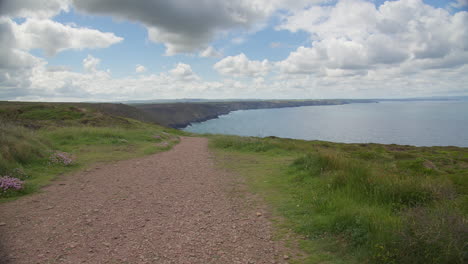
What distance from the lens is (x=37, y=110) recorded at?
4731 cm

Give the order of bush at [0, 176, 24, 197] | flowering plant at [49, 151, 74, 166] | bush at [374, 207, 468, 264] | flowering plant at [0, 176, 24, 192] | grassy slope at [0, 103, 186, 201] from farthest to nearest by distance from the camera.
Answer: flowering plant at [49, 151, 74, 166] → grassy slope at [0, 103, 186, 201] → flowering plant at [0, 176, 24, 192] → bush at [0, 176, 24, 197] → bush at [374, 207, 468, 264]

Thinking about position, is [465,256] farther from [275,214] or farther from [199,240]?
[199,240]

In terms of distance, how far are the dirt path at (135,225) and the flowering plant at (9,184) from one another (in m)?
0.75

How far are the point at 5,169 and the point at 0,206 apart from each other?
3170 mm

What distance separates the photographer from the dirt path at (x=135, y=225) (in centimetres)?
486

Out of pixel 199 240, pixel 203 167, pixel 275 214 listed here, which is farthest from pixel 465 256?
pixel 203 167

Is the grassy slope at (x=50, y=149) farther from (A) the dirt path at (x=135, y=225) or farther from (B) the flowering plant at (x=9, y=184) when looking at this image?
(A) the dirt path at (x=135, y=225)

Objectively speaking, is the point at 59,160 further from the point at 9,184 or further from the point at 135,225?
the point at 135,225

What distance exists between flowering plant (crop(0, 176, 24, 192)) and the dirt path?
29.4 inches

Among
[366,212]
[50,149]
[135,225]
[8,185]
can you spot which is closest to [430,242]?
[366,212]

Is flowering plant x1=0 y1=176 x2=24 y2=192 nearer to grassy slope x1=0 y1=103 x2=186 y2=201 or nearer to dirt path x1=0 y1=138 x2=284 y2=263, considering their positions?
grassy slope x1=0 y1=103 x2=186 y2=201

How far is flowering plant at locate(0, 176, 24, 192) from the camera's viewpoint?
27.4ft

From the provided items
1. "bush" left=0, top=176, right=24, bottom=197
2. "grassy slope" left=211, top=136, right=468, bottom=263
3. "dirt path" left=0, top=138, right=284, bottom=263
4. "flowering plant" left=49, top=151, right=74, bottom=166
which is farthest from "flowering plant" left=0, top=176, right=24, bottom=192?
"grassy slope" left=211, top=136, right=468, bottom=263

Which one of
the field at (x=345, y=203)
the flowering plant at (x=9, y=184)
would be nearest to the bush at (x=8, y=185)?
the flowering plant at (x=9, y=184)
